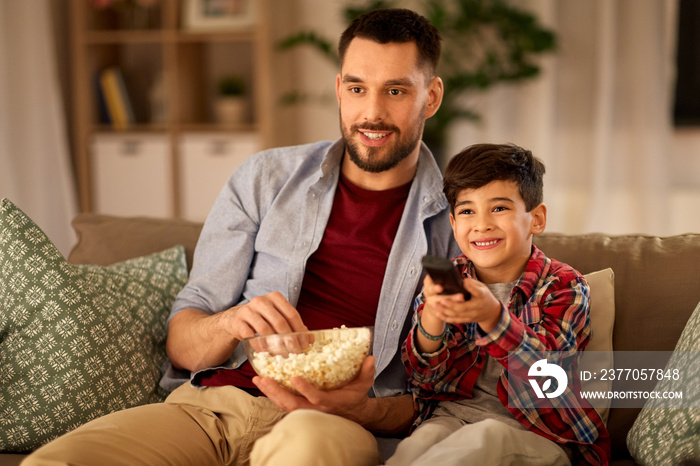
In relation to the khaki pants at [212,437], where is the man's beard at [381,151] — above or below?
above

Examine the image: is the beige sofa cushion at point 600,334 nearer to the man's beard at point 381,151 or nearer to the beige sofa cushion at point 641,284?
the beige sofa cushion at point 641,284

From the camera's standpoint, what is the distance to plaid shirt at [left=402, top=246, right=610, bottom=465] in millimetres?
1269

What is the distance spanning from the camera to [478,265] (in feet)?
4.59

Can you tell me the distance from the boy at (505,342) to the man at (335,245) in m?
0.13

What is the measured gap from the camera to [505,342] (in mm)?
1207

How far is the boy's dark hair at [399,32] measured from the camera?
1637mm

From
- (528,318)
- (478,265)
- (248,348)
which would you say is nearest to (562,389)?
(528,318)

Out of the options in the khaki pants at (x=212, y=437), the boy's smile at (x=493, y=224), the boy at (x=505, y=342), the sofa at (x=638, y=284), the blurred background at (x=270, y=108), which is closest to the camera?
the khaki pants at (x=212, y=437)

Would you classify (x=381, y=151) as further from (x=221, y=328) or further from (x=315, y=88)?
(x=315, y=88)

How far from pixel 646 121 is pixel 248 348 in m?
3.28

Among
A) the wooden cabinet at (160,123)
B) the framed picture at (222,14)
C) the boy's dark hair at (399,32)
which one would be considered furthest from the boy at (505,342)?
the framed picture at (222,14)

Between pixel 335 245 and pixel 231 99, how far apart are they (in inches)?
106

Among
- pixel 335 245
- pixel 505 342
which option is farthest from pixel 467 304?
pixel 335 245

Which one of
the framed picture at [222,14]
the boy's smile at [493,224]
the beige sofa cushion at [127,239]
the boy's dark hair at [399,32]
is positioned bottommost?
the beige sofa cushion at [127,239]
